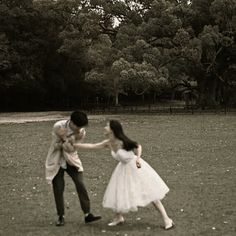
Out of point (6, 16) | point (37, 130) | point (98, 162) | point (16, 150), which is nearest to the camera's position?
point (98, 162)

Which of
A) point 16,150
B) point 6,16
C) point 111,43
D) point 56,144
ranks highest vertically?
point 6,16

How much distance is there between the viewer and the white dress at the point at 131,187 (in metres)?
7.42

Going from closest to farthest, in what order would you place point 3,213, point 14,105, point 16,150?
point 3,213, point 16,150, point 14,105

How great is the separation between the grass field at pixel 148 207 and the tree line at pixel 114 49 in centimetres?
1800

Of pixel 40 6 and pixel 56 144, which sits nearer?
pixel 56 144

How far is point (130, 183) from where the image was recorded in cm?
748

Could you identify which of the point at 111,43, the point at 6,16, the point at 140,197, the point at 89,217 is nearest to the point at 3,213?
the point at 89,217

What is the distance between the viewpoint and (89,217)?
7.96 meters

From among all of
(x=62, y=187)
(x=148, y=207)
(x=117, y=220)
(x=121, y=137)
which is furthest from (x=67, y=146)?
(x=148, y=207)

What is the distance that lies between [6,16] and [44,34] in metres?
4.25

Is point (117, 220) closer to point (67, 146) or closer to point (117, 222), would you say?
point (117, 222)

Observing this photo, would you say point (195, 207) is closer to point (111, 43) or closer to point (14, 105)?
point (111, 43)

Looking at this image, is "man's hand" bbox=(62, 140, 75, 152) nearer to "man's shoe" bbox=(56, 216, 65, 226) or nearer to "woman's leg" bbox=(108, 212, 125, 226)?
"man's shoe" bbox=(56, 216, 65, 226)

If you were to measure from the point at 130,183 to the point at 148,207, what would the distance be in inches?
68.2
